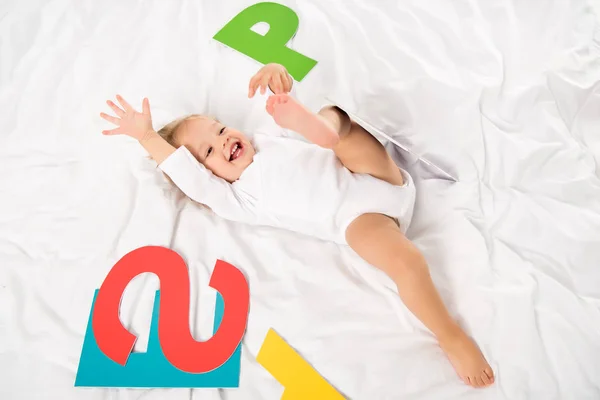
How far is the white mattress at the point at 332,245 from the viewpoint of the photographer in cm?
88

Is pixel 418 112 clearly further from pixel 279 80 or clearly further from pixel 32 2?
pixel 32 2

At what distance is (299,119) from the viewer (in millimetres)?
875

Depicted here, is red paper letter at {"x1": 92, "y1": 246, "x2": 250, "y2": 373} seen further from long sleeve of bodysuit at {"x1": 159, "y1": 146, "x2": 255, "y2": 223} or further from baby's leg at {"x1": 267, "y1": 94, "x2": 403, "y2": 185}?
baby's leg at {"x1": 267, "y1": 94, "x2": 403, "y2": 185}

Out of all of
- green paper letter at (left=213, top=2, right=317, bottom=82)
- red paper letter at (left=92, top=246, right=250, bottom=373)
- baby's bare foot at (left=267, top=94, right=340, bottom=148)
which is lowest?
red paper letter at (left=92, top=246, right=250, bottom=373)

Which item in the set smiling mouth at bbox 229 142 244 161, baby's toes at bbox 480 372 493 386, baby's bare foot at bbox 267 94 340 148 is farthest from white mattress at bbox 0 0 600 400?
baby's bare foot at bbox 267 94 340 148

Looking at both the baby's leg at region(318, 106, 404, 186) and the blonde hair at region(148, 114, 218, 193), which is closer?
the baby's leg at region(318, 106, 404, 186)

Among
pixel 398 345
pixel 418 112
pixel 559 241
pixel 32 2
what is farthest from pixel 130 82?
pixel 559 241

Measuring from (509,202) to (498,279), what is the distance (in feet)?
0.54

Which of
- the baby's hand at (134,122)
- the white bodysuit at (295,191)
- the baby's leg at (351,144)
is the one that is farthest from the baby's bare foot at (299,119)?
the baby's hand at (134,122)

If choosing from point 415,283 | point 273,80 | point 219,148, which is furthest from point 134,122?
point 415,283

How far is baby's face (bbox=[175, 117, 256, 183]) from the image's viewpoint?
1083mm

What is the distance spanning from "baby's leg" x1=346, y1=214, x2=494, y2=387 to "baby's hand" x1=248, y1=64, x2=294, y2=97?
0.97 feet

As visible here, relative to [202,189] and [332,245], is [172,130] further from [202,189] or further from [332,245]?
[332,245]

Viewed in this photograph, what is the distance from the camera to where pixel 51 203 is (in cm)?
→ 112
